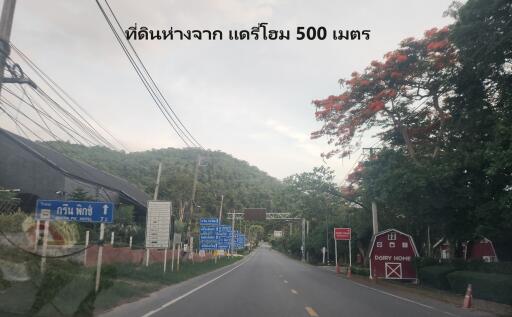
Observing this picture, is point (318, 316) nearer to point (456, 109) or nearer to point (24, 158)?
point (456, 109)

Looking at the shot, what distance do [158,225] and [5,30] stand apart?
1853 cm

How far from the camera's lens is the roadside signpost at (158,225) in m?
28.3

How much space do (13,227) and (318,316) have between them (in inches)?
522

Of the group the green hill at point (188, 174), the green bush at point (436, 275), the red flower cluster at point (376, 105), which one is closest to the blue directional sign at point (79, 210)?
the green hill at point (188, 174)

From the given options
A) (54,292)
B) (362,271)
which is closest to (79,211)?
(54,292)

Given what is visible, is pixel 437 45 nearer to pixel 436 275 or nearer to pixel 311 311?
pixel 436 275

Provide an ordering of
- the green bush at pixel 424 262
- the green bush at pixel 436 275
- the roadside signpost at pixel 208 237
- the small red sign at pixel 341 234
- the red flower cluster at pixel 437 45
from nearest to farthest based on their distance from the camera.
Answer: the green bush at pixel 436 275 → the red flower cluster at pixel 437 45 → the green bush at pixel 424 262 → the small red sign at pixel 341 234 → the roadside signpost at pixel 208 237

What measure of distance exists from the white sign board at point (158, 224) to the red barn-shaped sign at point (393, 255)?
496 inches

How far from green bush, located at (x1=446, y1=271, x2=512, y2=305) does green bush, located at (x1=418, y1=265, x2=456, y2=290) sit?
2.15 metres

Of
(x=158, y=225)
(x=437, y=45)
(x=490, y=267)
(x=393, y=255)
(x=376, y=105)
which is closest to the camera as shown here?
(x=490, y=267)

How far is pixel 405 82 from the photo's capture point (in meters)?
28.2

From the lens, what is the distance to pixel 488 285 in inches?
732

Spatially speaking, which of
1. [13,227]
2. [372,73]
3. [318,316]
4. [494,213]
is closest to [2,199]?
[13,227]

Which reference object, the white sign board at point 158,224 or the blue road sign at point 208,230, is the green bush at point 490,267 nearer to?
the white sign board at point 158,224
